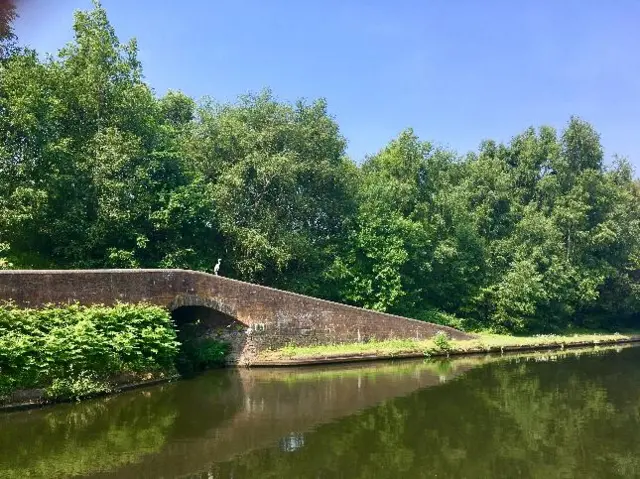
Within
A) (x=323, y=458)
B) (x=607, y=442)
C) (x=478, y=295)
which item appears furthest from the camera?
(x=478, y=295)

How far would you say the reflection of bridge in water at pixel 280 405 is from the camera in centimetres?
987

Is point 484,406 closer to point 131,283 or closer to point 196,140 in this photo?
point 131,283

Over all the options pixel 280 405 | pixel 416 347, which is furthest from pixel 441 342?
pixel 280 405

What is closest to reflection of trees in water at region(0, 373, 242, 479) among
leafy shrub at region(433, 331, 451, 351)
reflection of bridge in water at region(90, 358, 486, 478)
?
reflection of bridge in water at region(90, 358, 486, 478)

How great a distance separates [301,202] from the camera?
25250mm

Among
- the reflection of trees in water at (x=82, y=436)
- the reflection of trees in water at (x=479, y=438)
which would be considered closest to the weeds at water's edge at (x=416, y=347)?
the reflection of trees in water at (x=479, y=438)

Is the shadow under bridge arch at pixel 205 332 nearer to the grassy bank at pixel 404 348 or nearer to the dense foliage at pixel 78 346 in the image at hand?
the grassy bank at pixel 404 348

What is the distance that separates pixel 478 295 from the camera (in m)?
30.1

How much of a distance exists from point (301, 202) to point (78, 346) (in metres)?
13.4

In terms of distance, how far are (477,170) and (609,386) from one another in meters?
19.4

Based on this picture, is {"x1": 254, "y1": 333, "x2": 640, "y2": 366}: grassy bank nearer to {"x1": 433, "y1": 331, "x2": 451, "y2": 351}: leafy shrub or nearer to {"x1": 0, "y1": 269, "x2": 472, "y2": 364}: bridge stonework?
{"x1": 433, "y1": 331, "x2": 451, "y2": 351}: leafy shrub

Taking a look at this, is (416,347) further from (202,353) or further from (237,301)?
(202,353)

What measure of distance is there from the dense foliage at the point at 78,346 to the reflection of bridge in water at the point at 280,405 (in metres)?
2.53

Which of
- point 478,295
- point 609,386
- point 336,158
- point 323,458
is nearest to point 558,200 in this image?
point 478,295
